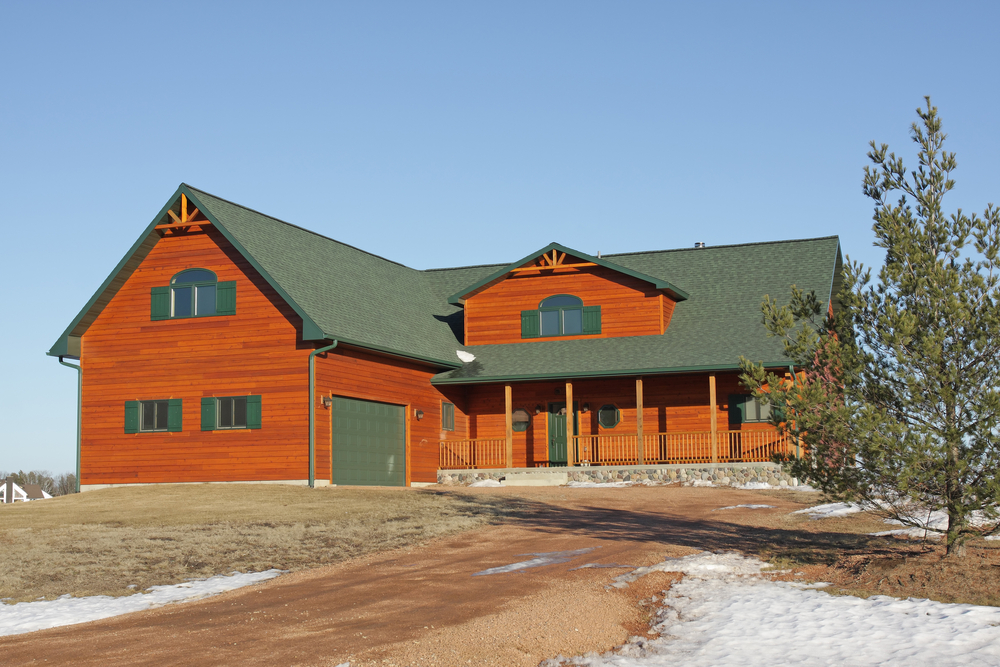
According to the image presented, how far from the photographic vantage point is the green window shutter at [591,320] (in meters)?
29.0

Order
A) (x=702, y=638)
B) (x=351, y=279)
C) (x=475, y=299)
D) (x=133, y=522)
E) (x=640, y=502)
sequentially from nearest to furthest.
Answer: (x=702, y=638), (x=133, y=522), (x=640, y=502), (x=351, y=279), (x=475, y=299)

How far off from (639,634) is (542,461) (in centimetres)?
1916

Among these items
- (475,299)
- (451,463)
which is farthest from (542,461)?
(475,299)

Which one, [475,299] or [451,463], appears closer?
[451,463]

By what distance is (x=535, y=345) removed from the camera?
95.7 ft

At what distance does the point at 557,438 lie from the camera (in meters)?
28.4

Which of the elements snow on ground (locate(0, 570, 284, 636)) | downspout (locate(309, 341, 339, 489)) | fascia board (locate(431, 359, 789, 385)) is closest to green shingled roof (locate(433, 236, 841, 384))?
fascia board (locate(431, 359, 789, 385))

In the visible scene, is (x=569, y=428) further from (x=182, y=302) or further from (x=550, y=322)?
(x=182, y=302)

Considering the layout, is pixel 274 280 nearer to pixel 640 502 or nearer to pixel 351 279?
pixel 351 279

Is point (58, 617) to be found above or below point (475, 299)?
below

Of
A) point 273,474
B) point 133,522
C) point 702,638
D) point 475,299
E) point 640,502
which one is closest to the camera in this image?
point 702,638

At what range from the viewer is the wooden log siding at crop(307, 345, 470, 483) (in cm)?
2359

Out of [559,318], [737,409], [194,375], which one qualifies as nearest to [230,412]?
[194,375]

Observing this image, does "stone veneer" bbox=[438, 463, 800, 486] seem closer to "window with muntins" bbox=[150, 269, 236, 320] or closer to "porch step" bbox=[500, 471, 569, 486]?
"porch step" bbox=[500, 471, 569, 486]
